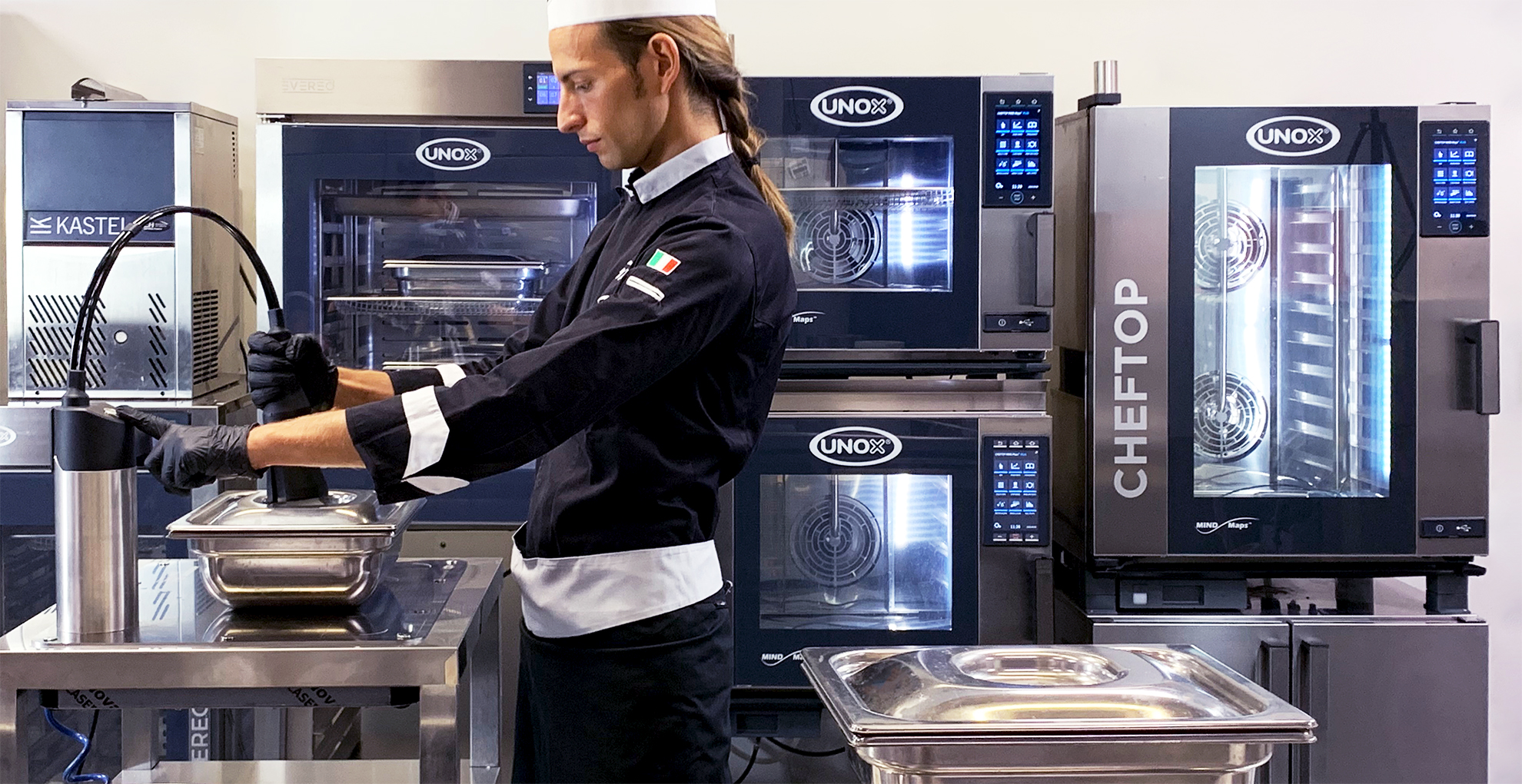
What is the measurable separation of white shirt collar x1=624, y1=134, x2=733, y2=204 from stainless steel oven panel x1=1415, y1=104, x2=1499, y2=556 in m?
1.84

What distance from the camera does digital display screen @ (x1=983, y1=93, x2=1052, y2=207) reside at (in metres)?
2.96

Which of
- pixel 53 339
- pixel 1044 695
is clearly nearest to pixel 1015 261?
pixel 1044 695

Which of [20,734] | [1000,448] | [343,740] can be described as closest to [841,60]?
[1000,448]

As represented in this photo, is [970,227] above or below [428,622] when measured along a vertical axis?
above

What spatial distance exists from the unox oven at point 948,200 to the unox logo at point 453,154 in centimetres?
61

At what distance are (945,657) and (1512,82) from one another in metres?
2.99

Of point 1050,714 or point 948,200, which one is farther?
point 948,200

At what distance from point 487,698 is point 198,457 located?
0.65 m

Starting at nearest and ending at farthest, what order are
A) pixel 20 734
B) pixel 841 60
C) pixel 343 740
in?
1. pixel 20 734
2. pixel 343 740
3. pixel 841 60

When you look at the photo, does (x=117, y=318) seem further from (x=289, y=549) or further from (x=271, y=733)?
(x=289, y=549)

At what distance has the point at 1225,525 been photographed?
2.99 m

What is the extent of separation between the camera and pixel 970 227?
297 centimetres

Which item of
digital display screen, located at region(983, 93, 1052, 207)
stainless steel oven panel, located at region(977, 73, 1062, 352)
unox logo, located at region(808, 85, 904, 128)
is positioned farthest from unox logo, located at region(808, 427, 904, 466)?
unox logo, located at region(808, 85, 904, 128)

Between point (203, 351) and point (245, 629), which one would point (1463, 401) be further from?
point (203, 351)
